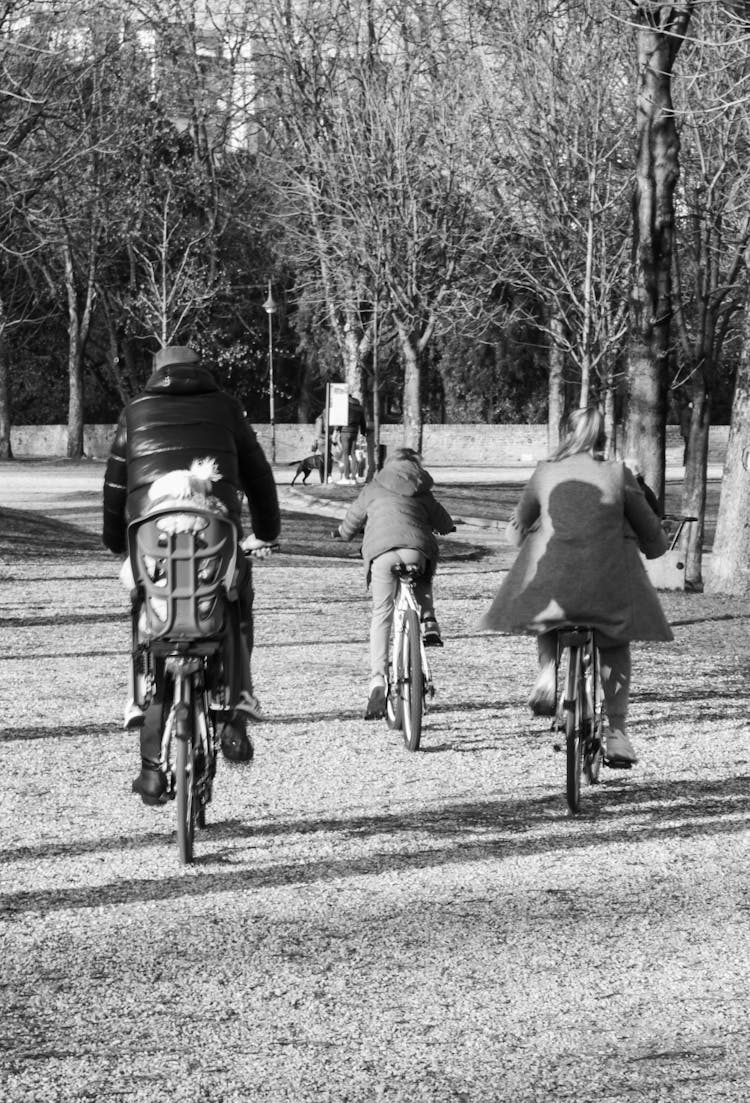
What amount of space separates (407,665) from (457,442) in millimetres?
58818

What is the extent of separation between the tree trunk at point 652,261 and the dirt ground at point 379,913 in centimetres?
719

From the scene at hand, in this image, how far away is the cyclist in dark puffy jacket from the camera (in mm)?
6281

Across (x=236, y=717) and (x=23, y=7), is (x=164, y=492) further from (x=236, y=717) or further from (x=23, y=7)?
(x=23, y=7)

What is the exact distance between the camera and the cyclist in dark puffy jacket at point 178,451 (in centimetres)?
628

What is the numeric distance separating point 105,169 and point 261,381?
14.6 m

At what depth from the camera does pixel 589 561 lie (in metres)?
7.45

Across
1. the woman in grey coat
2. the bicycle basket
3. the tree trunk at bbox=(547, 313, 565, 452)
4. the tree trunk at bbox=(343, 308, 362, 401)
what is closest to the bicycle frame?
the bicycle basket

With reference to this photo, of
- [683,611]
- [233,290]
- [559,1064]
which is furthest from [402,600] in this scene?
[233,290]

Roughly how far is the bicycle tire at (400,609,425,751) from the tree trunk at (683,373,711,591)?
10996mm

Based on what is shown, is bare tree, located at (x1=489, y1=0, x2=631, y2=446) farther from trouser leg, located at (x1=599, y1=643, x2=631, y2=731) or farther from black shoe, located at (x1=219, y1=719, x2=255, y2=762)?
black shoe, located at (x1=219, y1=719, x2=255, y2=762)

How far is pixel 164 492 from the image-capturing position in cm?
613

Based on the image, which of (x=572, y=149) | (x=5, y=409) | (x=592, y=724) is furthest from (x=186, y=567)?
(x=5, y=409)

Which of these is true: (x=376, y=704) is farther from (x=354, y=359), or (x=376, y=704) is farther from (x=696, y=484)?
(x=354, y=359)

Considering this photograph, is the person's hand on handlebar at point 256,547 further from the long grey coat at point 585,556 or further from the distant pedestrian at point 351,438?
the distant pedestrian at point 351,438
